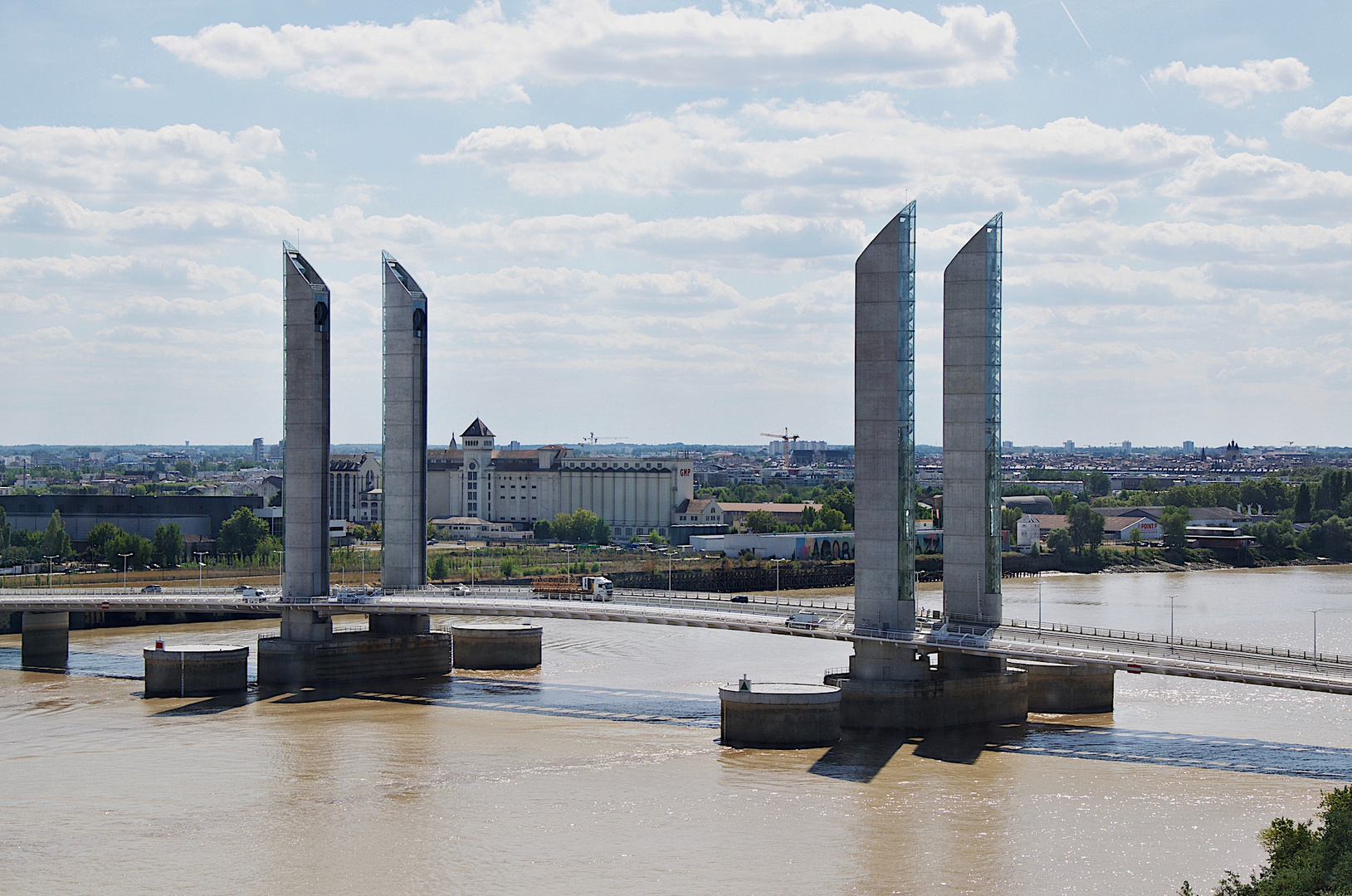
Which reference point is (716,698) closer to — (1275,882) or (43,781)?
(43,781)

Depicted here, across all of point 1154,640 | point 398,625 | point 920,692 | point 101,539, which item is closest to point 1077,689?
point 1154,640

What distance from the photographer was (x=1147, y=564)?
486 ft

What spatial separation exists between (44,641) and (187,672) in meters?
13.7

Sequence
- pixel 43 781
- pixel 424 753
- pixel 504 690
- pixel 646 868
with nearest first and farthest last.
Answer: pixel 646 868 → pixel 43 781 → pixel 424 753 → pixel 504 690

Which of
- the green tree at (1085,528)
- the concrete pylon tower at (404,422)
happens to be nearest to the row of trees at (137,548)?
the concrete pylon tower at (404,422)

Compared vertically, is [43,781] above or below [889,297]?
below

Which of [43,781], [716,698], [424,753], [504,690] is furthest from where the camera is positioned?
[504,690]

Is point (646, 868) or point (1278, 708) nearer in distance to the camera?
point (646, 868)

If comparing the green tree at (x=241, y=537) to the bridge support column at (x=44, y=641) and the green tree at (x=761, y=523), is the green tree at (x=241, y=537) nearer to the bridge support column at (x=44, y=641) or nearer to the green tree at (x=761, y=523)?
the bridge support column at (x=44, y=641)

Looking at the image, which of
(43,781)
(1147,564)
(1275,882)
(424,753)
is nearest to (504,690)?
(424,753)

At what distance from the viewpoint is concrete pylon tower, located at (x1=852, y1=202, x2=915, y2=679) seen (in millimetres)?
55750

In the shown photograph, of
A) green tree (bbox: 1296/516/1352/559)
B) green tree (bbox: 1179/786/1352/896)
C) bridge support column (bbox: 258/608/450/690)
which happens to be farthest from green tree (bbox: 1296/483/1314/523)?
green tree (bbox: 1179/786/1352/896)

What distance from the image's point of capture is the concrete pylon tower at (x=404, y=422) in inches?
2901

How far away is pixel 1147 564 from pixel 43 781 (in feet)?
400
